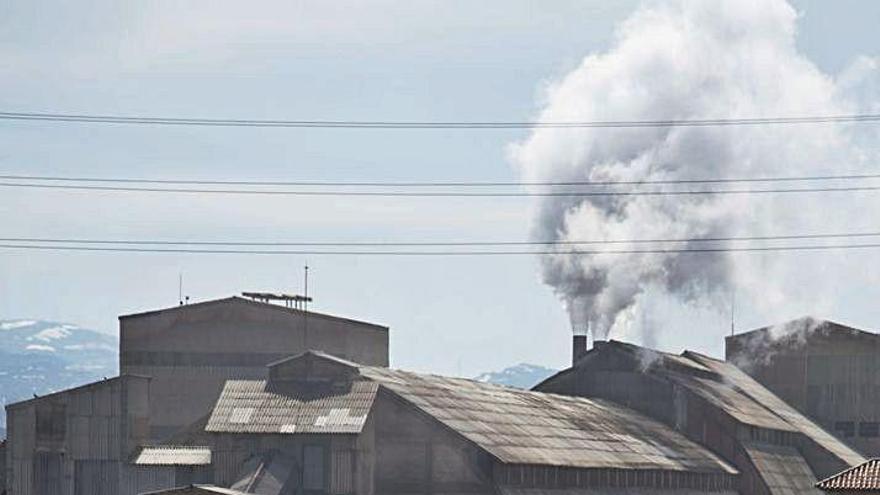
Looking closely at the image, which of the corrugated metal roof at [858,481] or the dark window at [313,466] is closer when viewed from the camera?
the corrugated metal roof at [858,481]

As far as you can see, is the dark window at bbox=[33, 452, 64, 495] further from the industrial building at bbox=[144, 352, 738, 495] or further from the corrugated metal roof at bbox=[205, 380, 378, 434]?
the corrugated metal roof at bbox=[205, 380, 378, 434]

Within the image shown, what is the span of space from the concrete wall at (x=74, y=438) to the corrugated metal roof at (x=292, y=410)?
880cm

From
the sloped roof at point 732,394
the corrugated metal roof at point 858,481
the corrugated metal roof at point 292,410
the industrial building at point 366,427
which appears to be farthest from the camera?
the sloped roof at point 732,394

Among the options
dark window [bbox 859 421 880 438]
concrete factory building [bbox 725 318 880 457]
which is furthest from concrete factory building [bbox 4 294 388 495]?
dark window [bbox 859 421 880 438]

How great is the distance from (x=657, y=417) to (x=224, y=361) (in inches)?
1303

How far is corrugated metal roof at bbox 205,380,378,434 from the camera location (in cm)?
10912

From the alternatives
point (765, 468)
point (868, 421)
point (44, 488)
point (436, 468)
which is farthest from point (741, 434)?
point (44, 488)

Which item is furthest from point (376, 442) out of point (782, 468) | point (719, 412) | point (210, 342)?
point (210, 342)

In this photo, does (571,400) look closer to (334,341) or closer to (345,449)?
(334,341)

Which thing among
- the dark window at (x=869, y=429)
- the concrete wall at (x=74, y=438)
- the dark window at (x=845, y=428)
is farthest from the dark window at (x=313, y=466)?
the dark window at (x=869, y=429)

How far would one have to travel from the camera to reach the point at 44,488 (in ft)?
392

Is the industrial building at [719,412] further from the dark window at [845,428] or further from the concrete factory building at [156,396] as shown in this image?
the concrete factory building at [156,396]

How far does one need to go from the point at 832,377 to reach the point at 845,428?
4178mm

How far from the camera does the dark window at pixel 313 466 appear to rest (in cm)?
10850
